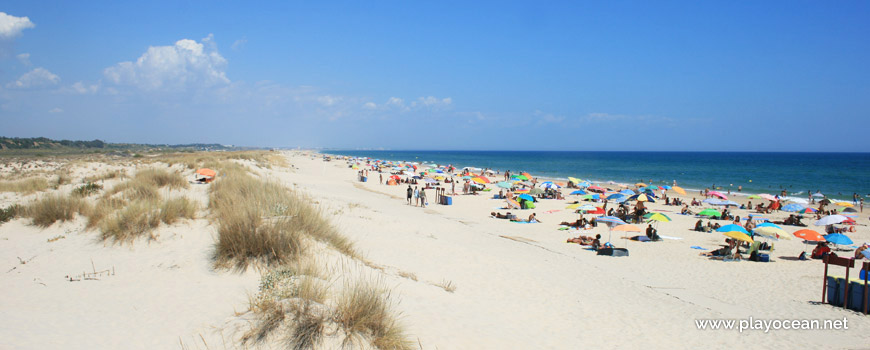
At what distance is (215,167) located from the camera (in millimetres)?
22469

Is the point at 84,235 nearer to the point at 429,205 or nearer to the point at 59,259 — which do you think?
the point at 59,259

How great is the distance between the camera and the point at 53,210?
25.9ft

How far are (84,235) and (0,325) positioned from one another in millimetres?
3624

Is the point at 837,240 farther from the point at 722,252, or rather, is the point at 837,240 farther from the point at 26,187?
the point at 26,187

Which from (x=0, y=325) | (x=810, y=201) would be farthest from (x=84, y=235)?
(x=810, y=201)

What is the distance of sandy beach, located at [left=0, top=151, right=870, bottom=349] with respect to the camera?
14.2 ft

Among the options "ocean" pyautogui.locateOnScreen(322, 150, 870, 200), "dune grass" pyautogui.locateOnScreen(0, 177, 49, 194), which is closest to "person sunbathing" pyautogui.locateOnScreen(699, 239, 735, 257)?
"dune grass" pyautogui.locateOnScreen(0, 177, 49, 194)

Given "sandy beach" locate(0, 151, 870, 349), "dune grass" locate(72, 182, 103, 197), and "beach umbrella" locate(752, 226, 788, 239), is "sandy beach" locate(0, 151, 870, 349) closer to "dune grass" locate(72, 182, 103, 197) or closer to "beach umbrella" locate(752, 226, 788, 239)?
"beach umbrella" locate(752, 226, 788, 239)

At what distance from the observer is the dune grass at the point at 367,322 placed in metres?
4.06

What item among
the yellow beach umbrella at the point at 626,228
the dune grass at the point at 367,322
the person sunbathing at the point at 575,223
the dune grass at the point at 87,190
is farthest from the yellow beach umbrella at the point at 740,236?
the dune grass at the point at 87,190

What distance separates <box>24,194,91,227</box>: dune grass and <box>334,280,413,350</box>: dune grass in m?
6.80

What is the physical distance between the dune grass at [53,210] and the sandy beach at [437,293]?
17cm

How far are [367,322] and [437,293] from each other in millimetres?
2295

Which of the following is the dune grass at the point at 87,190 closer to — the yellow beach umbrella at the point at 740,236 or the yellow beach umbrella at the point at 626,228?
the yellow beach umbrella at the point at 626,228
